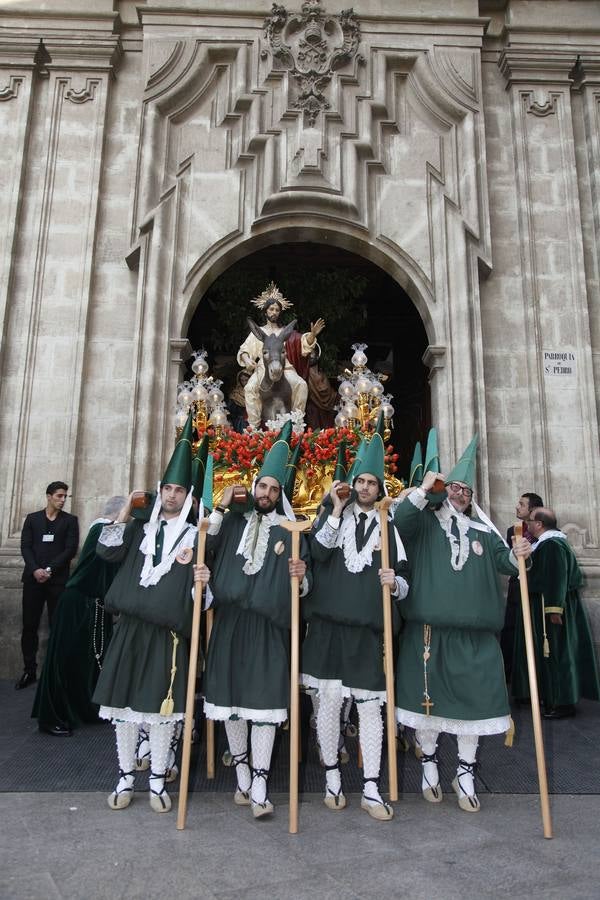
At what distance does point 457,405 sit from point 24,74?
6.94 metres

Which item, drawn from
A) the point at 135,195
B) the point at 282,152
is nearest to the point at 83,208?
the point at 135,195

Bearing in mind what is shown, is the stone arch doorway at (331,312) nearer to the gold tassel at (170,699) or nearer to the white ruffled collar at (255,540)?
the white ruffled collar at (255,540)

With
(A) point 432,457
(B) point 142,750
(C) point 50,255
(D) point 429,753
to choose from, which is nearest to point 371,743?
(D) point 429,753

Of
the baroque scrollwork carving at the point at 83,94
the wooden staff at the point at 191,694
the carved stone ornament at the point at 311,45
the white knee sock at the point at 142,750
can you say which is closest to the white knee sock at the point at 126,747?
the wooden staff at the point at 191,694

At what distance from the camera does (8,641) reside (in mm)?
7109

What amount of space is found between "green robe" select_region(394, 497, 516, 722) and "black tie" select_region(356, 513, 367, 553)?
214 millimetres

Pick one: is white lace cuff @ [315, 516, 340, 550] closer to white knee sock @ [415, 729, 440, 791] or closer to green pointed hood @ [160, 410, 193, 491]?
green pointed hood @ [160, 410, 193, 491]

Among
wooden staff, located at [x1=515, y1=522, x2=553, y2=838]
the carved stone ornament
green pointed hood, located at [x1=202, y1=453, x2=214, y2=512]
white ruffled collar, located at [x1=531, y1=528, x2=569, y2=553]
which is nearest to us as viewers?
wooden staff, located at [x1=515, y1=522, x2=553, y2=838]

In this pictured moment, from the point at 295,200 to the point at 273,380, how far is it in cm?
234

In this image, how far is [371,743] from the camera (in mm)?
3785

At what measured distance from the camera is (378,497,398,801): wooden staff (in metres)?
3.75

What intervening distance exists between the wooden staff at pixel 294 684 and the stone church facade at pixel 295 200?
400cm

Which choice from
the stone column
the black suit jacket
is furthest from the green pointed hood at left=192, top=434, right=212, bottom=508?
the stone column

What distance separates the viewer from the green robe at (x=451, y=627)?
3803 millimetres
